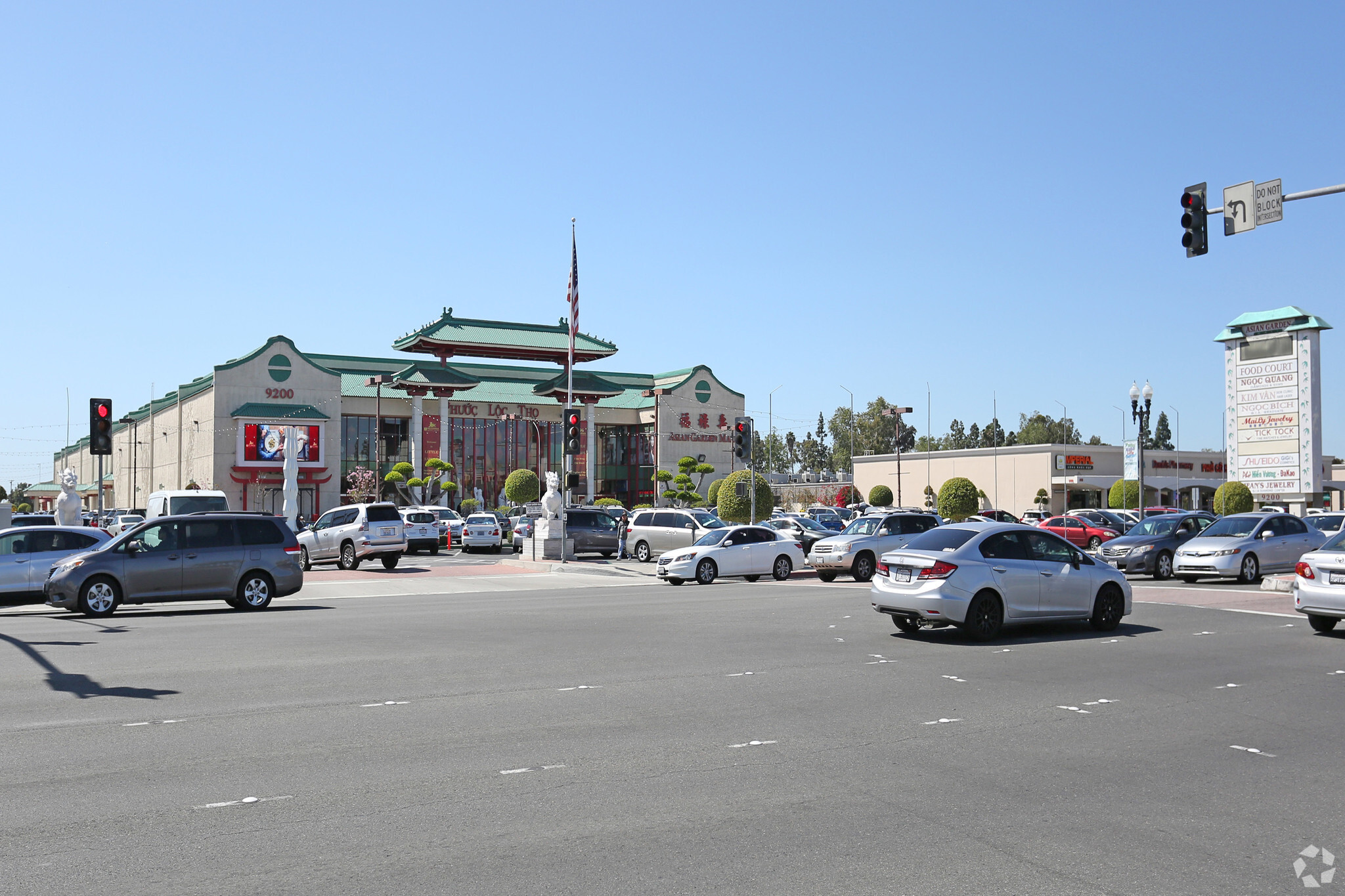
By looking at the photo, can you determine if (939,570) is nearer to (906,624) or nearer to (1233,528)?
(906,624)

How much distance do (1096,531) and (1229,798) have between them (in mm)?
34129

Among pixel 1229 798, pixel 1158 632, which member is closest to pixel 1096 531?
pixel 1158 632

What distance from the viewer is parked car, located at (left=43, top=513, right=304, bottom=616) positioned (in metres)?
18.7

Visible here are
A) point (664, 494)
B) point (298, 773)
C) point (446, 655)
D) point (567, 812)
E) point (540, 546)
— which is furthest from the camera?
point (664, 494)

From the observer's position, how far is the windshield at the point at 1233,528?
25062 millimetres

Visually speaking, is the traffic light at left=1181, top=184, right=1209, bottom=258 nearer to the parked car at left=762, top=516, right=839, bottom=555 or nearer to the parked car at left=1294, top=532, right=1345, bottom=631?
the parked car at left=1294, top=532, right=1345, bottom=631

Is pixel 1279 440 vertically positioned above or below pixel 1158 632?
above

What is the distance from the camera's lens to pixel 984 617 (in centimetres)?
1468

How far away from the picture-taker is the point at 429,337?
7556cm

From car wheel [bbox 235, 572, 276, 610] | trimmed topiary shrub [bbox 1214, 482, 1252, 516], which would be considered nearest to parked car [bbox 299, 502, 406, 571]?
car wheel [bbox 235, 572, 276, 610]

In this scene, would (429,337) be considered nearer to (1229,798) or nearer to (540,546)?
(540,546)

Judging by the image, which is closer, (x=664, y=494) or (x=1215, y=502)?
(x=1215, y=502)

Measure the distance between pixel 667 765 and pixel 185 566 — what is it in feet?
48.1

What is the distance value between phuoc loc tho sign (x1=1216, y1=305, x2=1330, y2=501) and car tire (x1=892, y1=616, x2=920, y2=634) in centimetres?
4310
